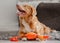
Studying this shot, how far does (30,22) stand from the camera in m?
2.78

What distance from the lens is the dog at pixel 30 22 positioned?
2701mm

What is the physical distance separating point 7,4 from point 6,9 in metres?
0.10

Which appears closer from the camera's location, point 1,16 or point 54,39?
point 54,39

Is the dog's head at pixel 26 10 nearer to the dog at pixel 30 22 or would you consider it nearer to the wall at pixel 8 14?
the dog at pixel 30 22

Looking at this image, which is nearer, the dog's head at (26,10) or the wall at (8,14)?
the dog's head at (26,10)

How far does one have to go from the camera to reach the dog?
8.86ft

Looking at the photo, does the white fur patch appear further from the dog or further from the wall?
Answer: the wall

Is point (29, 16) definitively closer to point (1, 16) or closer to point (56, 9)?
point (56, 9)

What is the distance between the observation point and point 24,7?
2889 millimetres

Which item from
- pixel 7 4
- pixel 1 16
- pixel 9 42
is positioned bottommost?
pixel 9 42

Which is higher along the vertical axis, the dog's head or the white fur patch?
the dog's head

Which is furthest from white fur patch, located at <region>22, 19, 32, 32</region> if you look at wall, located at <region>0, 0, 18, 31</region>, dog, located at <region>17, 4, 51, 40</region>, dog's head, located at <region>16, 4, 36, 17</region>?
wall, located at <region>0, 0, 18, 31</region>

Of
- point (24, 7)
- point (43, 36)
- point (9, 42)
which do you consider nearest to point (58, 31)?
point (43, 36)

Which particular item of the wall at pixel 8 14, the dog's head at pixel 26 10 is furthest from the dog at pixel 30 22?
the wall at pixel 8 14
